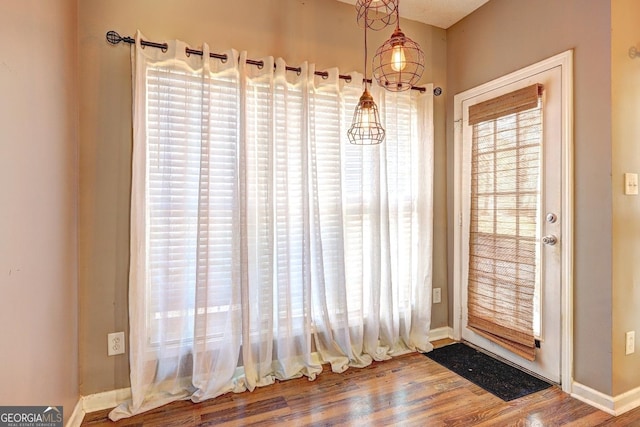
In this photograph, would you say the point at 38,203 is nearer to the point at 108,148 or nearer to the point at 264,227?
the point at 108,148

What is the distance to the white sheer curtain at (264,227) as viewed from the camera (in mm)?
1892

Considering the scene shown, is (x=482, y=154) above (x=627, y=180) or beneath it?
above

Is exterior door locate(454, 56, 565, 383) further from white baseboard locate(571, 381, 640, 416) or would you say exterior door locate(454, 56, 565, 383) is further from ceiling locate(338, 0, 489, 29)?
ceiling locate(338, 0, 489, 29)

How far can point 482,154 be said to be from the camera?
251 cm

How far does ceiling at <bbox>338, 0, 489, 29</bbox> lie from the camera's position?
2469 millimetres

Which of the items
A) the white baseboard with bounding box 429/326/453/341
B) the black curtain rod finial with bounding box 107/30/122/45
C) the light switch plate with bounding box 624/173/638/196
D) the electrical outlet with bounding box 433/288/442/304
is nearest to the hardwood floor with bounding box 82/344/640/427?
the white baseboard with bounding box 429/326/453/341

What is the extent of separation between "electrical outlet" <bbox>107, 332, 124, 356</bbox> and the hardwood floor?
12.8 inches

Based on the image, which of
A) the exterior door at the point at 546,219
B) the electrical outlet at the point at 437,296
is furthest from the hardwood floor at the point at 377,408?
the electrical outlet at the point at 437,296

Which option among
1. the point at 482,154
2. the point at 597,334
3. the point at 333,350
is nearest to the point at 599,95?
the point at 482,154

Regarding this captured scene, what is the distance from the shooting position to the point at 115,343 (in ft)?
6.24

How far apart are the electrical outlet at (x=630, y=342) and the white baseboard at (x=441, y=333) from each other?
1179mm

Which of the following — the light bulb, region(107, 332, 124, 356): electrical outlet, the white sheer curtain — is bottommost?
region(107, 332, 124, 356): electrical outlet

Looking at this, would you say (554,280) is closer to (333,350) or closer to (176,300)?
(333,350)

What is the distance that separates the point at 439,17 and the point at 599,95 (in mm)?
1401
